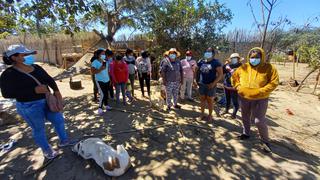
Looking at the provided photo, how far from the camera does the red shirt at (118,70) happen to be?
19.1ft

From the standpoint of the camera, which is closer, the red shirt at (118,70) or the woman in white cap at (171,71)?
the woman in white cap at (171,71)

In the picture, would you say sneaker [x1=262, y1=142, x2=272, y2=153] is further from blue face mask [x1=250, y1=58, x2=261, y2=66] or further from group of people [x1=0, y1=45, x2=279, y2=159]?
blue face mask [x1=250, y1=58, x2=261, y2=66]

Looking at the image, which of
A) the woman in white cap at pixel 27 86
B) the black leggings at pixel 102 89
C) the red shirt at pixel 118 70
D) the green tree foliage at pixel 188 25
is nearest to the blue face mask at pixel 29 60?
the woman in white cap at pixel 27 86

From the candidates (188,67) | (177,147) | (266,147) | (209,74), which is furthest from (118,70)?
(266,147)

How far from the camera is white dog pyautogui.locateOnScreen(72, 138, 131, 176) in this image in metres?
3.04

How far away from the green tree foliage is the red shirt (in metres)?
3.75

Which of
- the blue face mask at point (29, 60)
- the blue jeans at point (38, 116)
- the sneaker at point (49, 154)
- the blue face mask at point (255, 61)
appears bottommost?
the sneaker at point (49, 154)

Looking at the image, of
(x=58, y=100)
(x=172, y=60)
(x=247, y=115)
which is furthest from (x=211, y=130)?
(x=58, y=100)

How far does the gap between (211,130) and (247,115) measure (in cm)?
92

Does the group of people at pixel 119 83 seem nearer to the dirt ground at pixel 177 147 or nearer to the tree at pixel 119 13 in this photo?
the dirt ground at pixel 177 147

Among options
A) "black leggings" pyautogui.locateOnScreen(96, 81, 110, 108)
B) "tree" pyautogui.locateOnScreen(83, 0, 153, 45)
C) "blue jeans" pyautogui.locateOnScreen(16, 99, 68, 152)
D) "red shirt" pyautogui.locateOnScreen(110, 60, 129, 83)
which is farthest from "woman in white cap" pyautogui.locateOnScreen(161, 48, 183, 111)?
"tree" pyautogui.locateOnScreen(83, 0, 153, 45)

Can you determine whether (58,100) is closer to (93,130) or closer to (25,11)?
(93,130)

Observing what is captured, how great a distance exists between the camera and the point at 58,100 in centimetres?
323

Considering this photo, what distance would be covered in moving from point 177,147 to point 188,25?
610cm
